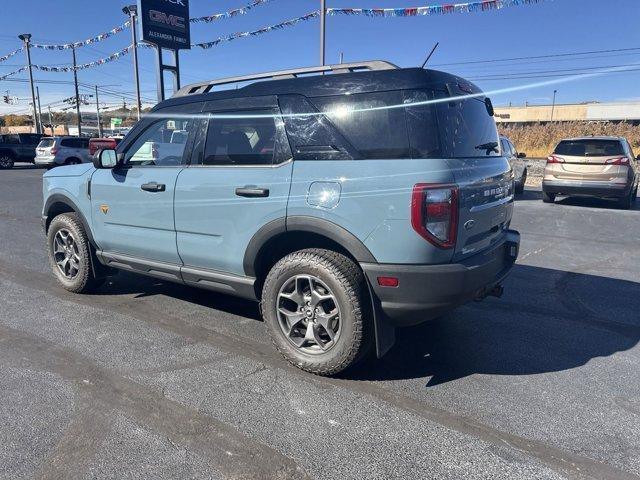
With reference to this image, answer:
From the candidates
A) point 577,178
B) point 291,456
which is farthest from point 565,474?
point 577,178

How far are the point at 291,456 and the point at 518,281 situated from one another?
3.90 metres

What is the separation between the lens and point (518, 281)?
17.7ft

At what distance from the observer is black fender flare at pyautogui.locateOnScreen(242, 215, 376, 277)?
2.90 meters

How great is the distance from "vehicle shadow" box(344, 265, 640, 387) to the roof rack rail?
201cm

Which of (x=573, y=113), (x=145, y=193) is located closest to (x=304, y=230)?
(x=145, y=193)

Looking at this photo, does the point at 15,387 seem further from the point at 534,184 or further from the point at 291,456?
the point at 534,184

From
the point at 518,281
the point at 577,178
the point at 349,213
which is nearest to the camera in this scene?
the point at 349,213

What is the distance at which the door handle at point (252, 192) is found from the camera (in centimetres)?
323

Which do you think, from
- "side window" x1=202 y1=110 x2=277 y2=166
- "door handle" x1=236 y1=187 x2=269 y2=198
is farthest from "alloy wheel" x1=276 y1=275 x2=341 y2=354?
"side window" x1=202 y1=110 x2=277 y2=166

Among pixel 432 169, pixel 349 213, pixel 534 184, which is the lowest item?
pixel 534 184

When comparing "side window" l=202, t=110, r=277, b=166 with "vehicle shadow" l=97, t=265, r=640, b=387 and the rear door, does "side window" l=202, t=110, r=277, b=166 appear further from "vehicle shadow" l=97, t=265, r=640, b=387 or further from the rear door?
"vehicle shadow" l=97, t=265, r=640, b=387

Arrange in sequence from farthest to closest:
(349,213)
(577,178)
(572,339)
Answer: (577,178) < (572,339) < (349,213)

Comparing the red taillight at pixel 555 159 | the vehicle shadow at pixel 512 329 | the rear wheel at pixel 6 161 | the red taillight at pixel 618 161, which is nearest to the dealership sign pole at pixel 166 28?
the rear wheel at pixel 6 161

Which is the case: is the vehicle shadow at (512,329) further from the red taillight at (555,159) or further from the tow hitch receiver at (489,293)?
the red taillight at (555,159)
